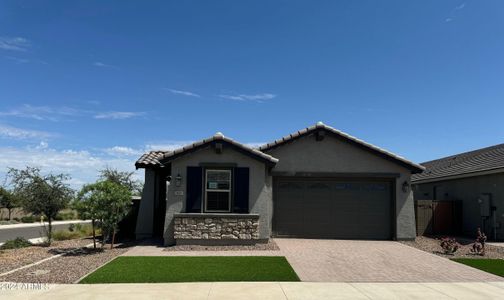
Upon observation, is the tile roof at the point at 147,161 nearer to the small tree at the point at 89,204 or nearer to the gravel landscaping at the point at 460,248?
the small tree at the point at 89,204

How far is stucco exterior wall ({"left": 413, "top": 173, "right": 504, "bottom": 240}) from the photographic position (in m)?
18.5

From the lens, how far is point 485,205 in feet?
62.5

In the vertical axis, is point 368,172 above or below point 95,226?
above

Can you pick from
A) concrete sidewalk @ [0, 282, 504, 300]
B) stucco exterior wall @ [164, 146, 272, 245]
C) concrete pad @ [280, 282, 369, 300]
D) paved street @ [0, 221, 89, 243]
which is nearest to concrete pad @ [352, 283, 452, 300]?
concrete sidewalk @ [0, 282, 504, 300]

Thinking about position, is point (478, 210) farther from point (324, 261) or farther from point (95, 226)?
point (95, 226)

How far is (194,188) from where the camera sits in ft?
50.9

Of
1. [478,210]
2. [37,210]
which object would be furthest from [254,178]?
[478,210]

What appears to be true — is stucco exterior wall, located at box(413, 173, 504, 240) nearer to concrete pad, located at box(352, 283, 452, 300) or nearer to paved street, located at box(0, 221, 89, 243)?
concrete pad, located at box(352, 283, 452, 300)

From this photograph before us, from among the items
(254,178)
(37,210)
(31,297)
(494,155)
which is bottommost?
(31,297)

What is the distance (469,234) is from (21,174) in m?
19.2

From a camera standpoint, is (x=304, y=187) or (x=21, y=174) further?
(x=304, y=187)

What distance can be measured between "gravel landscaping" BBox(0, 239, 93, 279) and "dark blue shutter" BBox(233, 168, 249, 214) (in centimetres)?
604

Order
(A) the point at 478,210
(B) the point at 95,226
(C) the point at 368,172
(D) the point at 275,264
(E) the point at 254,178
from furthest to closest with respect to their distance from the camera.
→ (A) the point at 478,210 → (C) the point at 368,172 → (E) the point at 254,178 → (B) the point at 95,226 → (D) the point at 275,264

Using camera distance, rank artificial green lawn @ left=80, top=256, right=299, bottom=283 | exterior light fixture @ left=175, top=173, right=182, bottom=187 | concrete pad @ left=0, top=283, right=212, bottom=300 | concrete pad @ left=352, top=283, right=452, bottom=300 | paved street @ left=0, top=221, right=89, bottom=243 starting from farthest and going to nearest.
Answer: paved street @ left=0, top=221, right=89, bottom=243
exterior light fixture @ left=175, top=173, right=182, bottom=187
artificial green lawn @ left=80, top=256, right=299, bottom=283
concrete pad @ left=352, top=283, right=452, bottom=300
concrete pad @ left=0, top=283, right=212, bottom=300
